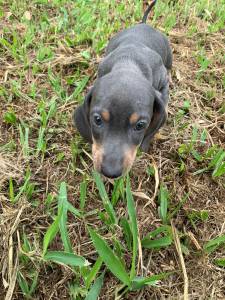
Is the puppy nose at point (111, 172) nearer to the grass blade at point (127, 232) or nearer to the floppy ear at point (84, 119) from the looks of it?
the grass blade at point (127, 232)

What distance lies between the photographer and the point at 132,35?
165 inches

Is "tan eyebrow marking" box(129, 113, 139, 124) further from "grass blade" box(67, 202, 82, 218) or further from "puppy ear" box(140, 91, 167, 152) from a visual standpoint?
"grass blade" box(67, 202, 82, 218)

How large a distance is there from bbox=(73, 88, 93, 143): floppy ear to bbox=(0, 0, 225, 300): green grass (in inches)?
8.0

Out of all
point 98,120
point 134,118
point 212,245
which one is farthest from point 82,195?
point 212,245

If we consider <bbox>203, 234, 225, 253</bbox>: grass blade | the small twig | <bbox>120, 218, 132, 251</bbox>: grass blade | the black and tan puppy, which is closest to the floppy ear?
the black and tan puppy

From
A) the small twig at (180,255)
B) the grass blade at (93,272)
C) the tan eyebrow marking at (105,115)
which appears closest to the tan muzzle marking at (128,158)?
the tan eyebrow marking at (105,115)

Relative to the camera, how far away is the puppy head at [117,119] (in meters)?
2.79

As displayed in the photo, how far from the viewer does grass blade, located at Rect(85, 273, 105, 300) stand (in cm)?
237

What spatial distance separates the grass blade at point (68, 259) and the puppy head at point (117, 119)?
1.86 ft

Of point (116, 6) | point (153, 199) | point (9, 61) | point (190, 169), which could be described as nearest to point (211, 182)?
point (190, 169)

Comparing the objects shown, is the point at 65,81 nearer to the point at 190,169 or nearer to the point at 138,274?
the point at 190,169

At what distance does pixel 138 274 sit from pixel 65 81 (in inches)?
81.4

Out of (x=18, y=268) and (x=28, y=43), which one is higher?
(x=28, y=43)

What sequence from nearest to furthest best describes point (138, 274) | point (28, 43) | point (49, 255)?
point (49, 255) → point (138, 274) → point (28, 43)
